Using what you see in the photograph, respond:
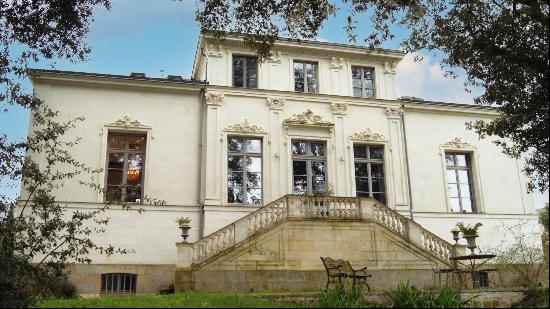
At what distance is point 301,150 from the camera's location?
62.7 ft

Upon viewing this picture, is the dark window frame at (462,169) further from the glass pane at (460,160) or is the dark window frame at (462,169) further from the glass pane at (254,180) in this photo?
the glass pane at (254,180)

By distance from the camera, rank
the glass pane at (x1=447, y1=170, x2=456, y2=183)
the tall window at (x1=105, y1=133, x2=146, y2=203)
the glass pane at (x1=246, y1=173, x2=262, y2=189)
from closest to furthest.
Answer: the tall window at (x1=105, y1=133, x2=146, y2=203), the glass pane at (x1=246, y1=173, x2=262, y2=189), the glass pane at (x1=447, y1=170, x2=456, y2=183)

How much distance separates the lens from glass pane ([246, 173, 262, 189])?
18.3 metres

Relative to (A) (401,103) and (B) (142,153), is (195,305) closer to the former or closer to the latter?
(B) (142,153)

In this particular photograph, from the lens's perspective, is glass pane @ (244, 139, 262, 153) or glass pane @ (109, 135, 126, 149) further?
glass pane @ (244, 139, 262, 153)

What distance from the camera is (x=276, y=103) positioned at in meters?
19.1

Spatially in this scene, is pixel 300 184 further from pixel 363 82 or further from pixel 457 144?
pixel 457 144

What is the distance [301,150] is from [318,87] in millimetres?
2583

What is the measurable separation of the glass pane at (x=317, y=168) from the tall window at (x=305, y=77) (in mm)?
2804

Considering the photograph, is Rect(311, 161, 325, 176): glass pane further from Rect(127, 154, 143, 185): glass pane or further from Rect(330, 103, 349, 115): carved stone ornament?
Rect(127, 154, 143, 185): glass pane

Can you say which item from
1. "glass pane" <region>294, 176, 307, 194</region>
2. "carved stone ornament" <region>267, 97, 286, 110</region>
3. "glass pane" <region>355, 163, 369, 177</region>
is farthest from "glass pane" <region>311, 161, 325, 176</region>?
"carved stone ornament" <region>267, 97, 286, 110</region>

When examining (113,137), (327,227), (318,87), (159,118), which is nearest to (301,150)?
(318,87)

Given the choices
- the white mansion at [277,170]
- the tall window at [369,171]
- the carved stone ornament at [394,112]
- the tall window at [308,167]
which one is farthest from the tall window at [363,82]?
→ the tall window at [308,167]

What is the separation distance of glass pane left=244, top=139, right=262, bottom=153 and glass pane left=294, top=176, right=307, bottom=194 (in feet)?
5.50
